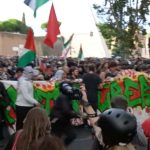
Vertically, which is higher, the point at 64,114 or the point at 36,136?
the point at 36,136

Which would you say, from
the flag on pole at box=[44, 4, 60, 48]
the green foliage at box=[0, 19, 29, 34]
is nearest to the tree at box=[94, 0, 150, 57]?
the flag on pole at box=[44, 4, 60, 48]

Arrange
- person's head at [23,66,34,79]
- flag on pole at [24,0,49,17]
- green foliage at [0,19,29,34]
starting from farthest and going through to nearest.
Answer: green foliage at [0,19,29,34] → flag on pole at [24,0,49,17] → person's head at [23,66,34,79]

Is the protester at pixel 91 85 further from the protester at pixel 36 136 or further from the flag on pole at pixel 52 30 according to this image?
the protester at pixel 36 136

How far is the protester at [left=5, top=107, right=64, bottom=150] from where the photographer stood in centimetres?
338

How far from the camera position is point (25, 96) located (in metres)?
9.13

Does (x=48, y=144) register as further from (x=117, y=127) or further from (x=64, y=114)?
(x=64, y=114)

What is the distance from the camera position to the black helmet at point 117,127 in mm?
3330

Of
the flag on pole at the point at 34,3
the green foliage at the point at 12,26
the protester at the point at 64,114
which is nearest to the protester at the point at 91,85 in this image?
the protester at the point at 64,114

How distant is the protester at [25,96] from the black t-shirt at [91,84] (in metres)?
2.09

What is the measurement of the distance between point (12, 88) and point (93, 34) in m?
70.0

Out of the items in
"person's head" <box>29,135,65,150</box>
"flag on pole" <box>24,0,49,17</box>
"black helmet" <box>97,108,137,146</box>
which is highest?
"flag on pole" <box>24,0,49,17</box>

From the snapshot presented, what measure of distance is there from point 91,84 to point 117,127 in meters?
7.80

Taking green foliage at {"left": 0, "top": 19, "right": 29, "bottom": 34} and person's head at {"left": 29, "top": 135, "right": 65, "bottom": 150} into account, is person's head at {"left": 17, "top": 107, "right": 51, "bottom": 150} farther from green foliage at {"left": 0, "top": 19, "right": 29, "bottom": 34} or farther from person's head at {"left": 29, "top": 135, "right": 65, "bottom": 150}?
green foliage at {"left": 0, "top": 19, "right": 29, "bottom": 34}

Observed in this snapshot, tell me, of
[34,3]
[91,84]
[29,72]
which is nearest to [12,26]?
[34,3]
